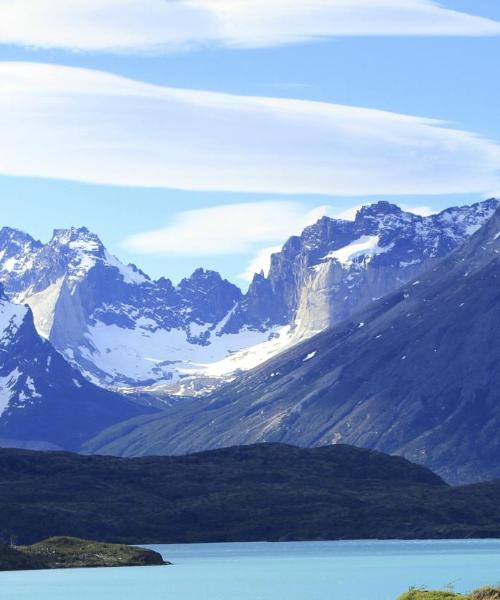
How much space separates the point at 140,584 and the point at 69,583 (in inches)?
380

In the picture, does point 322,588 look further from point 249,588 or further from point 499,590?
point 499,590

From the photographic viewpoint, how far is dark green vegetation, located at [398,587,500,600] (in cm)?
11256

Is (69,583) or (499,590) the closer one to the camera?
(499,590)

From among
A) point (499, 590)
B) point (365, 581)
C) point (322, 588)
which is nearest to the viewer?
point (499, 590)

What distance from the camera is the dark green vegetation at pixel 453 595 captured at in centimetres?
11256

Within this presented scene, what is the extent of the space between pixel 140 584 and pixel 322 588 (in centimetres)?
2592

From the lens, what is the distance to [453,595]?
118875mm

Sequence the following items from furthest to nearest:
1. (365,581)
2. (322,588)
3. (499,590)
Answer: (365,581)
(322,588)
(499,590)

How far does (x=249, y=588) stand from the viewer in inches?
6855

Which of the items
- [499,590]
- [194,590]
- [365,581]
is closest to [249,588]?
[194,590]

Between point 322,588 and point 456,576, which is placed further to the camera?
point 456,576

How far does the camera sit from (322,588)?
564ft

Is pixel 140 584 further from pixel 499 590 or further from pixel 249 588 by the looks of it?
pixel 499 590

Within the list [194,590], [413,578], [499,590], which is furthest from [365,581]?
[499,590]
